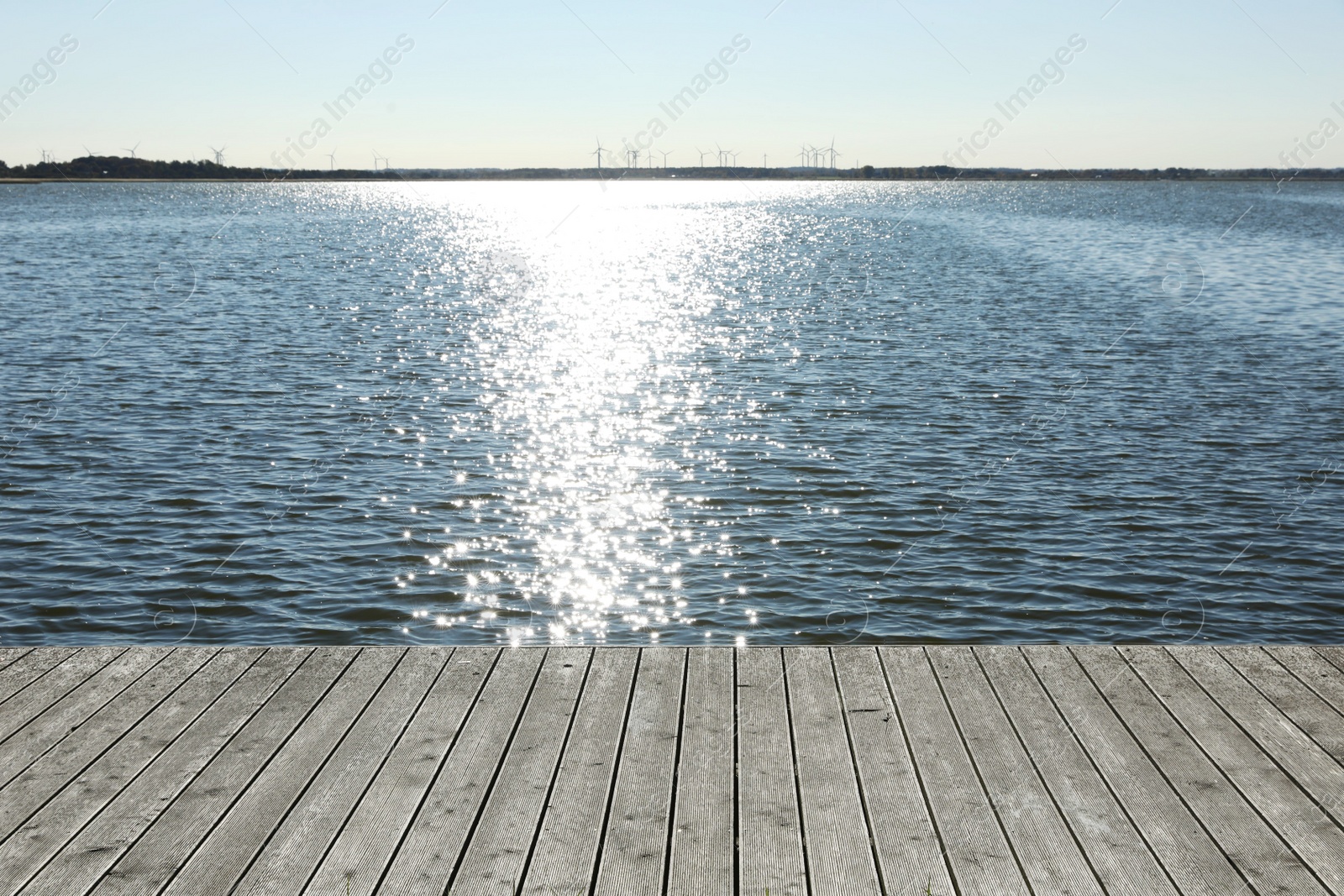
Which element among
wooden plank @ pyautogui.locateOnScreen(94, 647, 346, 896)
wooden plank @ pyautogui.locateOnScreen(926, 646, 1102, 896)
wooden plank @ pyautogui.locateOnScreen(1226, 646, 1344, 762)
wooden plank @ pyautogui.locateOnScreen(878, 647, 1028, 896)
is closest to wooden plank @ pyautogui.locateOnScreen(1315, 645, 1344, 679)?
wooden plank @ pyautogui.locateOnScreen(1226, 646, 1344, 762)

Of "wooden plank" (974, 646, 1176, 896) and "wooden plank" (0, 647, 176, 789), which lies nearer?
"wooden plank" (974, 646, 1176, 896)

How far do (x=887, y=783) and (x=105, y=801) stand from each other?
321cm

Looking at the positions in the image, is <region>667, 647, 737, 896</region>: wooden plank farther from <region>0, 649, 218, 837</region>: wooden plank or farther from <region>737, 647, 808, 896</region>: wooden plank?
<region>0, 649, 218, 837</region>: wooden plank

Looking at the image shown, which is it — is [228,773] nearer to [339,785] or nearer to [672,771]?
[339,785]

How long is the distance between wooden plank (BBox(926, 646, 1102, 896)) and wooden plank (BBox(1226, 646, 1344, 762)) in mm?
1383

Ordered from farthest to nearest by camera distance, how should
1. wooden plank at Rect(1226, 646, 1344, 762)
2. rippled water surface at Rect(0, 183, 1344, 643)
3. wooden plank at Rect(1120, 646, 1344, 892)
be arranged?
1. rippled water surface at Rect(0, 183, 1344, 643)
2. wooden plank at Rect(1226, 646, 1344, 762)
3. wooden plank at Rect(1120, 646, 1344, 892)

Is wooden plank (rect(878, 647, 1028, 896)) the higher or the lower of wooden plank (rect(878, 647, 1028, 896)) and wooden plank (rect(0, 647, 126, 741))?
the lower

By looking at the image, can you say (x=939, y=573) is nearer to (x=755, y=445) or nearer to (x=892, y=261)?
(x=755, y=445)

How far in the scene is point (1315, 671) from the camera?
5.56m

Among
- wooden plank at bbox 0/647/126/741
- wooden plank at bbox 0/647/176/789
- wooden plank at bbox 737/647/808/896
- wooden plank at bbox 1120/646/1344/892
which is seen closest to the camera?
wooden plank at bbox 737/647/808/896

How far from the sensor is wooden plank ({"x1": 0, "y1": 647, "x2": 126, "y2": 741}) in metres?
5.04

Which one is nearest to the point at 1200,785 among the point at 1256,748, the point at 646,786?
the point at 1256,748

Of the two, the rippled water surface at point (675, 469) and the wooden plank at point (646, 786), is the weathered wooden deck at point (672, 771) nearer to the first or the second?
the wooden plank at point (646, 786)

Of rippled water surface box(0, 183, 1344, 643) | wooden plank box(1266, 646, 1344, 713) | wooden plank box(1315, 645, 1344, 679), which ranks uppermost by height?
wooden plank box(1266, 646, 1344, 713)
